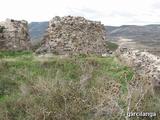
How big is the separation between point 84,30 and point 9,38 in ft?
11.7

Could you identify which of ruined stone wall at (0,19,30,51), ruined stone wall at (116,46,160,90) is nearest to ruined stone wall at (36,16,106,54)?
ruined stone wall at (0,19,30,51)

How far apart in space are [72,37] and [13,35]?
2726 millimetres

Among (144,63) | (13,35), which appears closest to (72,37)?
(13,35)

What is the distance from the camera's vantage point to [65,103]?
8617 millimetres

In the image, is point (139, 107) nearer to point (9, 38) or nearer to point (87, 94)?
point (87, 94)

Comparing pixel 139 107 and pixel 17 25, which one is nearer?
pixel 139 107

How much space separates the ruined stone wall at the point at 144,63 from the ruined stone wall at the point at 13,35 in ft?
15.1

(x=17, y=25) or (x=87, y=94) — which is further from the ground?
(x=17, y=25)

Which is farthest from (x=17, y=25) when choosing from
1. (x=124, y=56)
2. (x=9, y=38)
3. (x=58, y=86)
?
(x=58, y=86)

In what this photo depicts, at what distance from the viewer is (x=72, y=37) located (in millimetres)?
18938

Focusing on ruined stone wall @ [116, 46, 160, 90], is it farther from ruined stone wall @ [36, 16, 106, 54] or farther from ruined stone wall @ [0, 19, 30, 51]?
ruined stone wall @ [0, 19, 30, 51]

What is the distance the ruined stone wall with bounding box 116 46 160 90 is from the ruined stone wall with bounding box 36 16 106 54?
199 centimetres

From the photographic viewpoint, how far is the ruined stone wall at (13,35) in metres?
18.5

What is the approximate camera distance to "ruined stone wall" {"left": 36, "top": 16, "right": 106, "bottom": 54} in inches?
741
